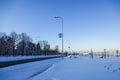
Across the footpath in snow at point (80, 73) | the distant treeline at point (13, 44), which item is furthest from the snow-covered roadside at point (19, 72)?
the distant treeline at point (13, 44)

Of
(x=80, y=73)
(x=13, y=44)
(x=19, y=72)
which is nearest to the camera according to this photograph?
(x=80, y=73)

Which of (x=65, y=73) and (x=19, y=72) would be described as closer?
(x=65, y=73)

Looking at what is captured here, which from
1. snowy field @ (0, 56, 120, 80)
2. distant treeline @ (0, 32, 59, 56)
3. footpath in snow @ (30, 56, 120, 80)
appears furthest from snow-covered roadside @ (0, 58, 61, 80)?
distant treeline @ (0, 32, 59, 56)

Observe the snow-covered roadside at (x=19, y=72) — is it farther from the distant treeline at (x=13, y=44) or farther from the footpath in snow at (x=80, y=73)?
the distant treeline at (x=13, y=44)

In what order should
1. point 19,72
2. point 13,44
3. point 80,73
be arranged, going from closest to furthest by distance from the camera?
point 80,73 < point 19,72 < point 13,44

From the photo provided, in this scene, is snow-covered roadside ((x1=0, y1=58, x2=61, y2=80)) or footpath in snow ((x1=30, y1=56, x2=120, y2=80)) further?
snow-covered roadside ((x1=0, y1=58, x2=61, y2=80))

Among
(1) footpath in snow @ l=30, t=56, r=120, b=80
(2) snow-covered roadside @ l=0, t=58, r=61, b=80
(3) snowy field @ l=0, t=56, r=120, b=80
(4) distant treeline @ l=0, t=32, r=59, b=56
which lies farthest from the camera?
(4) distant treeline @ l=0, t=32, r=59, b=56

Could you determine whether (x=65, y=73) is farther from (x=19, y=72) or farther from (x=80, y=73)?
(x=19, y=72)

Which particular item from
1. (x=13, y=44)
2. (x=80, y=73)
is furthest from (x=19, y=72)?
(x=13, y=44)

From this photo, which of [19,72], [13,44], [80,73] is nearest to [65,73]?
[80,73]

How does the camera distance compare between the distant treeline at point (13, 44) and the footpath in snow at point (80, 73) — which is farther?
the distant treeline at point (13, 44)

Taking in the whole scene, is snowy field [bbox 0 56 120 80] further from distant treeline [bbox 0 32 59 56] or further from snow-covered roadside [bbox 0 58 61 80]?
distant treeline [bbox 0 32 59 56]

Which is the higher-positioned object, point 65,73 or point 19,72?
point 65,73

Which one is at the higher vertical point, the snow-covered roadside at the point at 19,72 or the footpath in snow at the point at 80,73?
the footpath in snow at the point at 80,73
